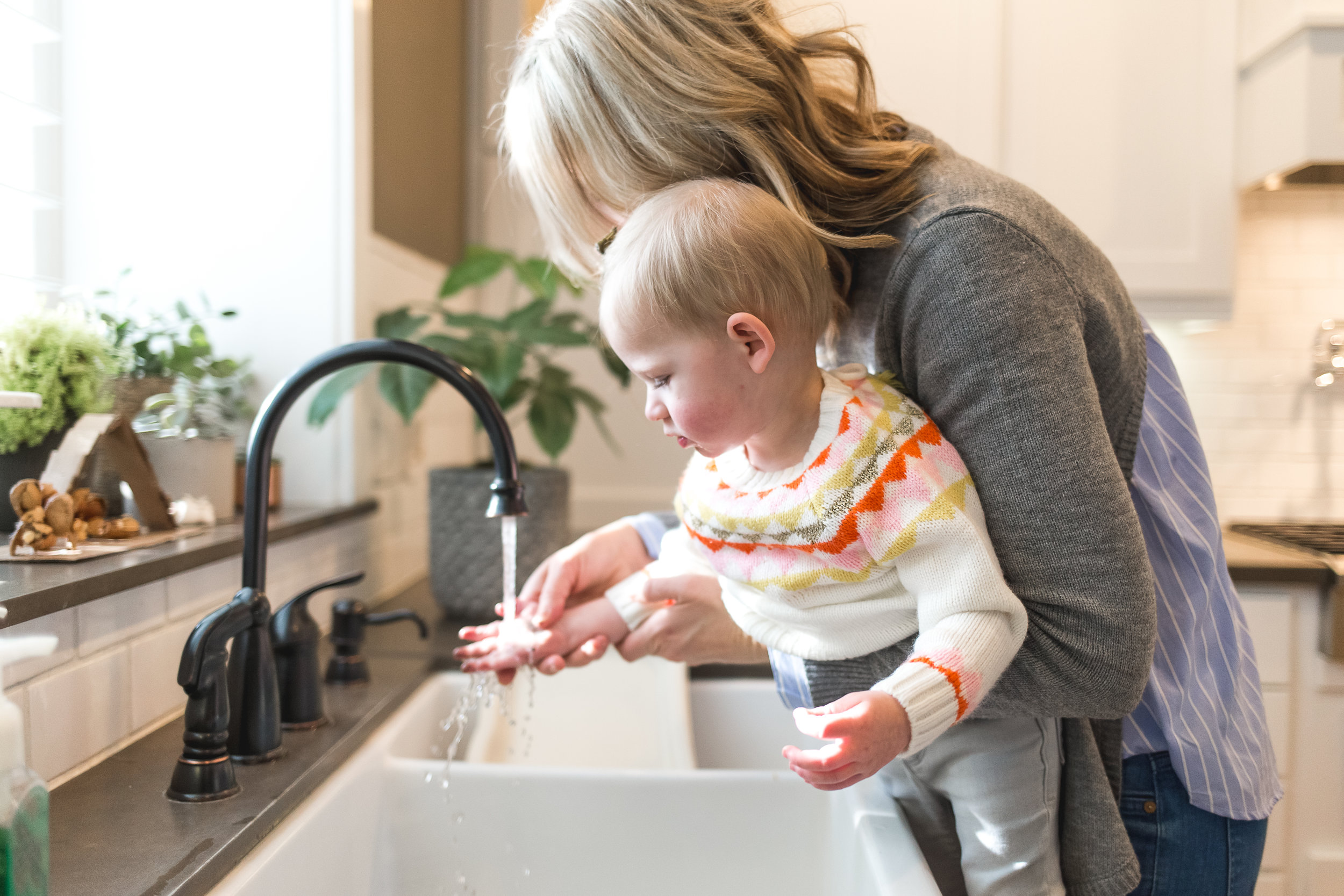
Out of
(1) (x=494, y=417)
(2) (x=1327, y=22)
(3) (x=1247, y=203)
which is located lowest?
(1) (x=494, y=417)

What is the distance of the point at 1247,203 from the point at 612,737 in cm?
206

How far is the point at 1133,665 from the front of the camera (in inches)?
27.4

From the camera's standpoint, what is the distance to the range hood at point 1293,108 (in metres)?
1.96

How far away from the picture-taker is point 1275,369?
244 cm

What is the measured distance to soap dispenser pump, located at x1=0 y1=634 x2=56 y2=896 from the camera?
0.53 meters

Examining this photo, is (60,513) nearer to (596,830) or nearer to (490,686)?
(490,686)

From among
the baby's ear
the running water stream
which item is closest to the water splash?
the running water stream

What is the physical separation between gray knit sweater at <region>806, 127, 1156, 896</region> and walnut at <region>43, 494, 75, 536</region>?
0.81 meters

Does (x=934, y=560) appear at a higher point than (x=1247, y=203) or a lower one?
lower

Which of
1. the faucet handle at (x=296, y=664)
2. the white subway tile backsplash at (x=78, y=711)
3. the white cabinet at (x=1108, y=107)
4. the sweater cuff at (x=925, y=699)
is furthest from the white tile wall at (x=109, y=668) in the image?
the white cabinet at (x=1108, y=107)

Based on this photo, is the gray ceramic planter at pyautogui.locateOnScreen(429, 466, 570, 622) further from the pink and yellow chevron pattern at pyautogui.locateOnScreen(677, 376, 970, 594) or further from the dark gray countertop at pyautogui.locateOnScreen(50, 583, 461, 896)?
the pink and yellow chevron pattern at pyautogui.locateOnScreen(677, 376, 970, 594)

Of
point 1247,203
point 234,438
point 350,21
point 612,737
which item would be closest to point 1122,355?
point 612,737

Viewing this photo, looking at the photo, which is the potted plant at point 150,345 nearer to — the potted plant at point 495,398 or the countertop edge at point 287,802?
the potted plant at point 495,398

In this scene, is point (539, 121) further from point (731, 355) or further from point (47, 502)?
point (47, 502)
